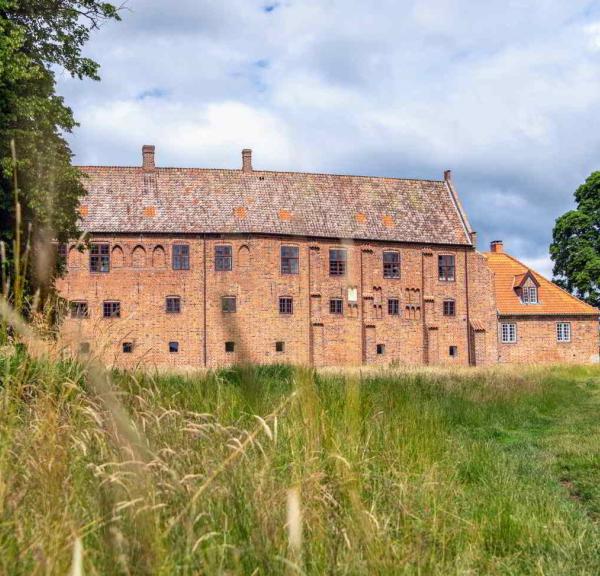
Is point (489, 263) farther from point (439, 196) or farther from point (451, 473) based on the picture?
point (451, 473)

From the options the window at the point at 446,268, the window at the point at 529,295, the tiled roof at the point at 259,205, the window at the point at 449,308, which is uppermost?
the tiled roof at the point at 259,205

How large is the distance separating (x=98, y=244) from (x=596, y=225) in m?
28.4

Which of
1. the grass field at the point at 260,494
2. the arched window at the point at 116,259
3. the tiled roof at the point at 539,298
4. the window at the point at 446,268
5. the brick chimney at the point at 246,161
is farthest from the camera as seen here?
the brick chimney at the point at 246,161

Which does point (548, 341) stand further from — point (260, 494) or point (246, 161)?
point (260, 494)

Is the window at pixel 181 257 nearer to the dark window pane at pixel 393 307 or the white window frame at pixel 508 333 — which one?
the dark window pane at pixel 393 307

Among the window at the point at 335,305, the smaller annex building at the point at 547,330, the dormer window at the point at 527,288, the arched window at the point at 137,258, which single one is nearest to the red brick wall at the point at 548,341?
the smaller annex building at the point at 547,330

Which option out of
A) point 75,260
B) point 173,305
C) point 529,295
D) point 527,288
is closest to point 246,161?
point 173,305

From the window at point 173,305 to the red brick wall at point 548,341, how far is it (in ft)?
58.2

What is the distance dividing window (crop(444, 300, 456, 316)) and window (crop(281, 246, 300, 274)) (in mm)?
8730

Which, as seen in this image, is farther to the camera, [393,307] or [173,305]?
[393,307]

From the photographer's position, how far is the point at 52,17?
1848cm

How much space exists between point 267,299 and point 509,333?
14.0 meters

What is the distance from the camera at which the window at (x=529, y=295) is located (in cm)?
4044

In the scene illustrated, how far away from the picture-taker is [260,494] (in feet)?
11.6
